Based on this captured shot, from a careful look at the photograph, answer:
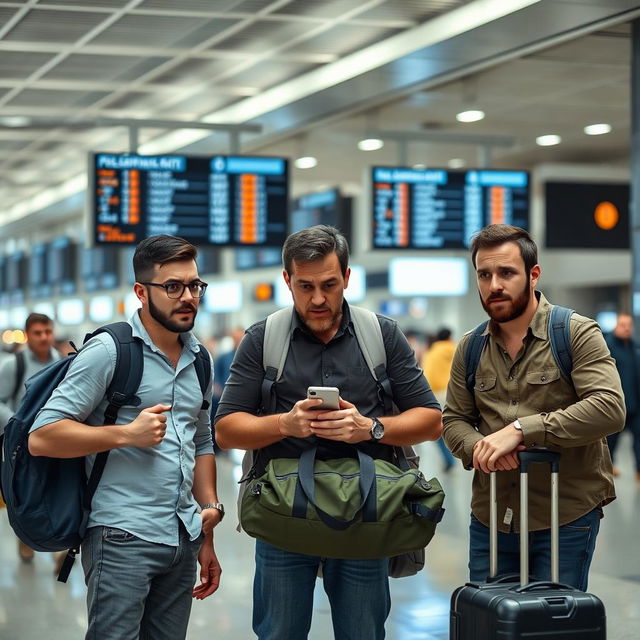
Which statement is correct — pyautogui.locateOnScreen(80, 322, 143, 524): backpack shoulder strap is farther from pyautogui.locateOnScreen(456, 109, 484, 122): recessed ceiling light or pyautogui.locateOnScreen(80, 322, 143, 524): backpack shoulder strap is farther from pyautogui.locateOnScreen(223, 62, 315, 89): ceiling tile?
pyautogui.locateOnScreen(456, 109, 484, 122): recessed ceiling light

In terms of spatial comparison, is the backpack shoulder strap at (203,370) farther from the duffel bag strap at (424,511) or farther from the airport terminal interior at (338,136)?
the airport terminal interior at (338,136)

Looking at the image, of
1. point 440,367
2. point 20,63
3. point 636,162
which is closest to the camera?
point 636,162

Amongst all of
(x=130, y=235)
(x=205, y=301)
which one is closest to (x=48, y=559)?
(x=130, y=235)

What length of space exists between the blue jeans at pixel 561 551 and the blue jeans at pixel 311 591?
391mm

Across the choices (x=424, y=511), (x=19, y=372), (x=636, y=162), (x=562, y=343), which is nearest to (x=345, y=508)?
(x=424, y=511)

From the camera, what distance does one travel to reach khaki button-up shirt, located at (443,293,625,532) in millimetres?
3418

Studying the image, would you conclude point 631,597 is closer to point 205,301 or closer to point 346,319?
point 346,319

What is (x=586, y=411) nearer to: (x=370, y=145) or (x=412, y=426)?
(x=412, y=426)

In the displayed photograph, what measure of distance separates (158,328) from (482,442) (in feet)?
3.27

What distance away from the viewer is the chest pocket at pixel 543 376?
356 cm

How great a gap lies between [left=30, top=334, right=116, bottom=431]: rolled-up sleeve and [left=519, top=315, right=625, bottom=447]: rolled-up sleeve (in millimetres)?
1199

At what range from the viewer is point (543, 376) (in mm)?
3568

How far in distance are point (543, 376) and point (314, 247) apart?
0.81 meters

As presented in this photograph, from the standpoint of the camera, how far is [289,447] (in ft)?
11.4
